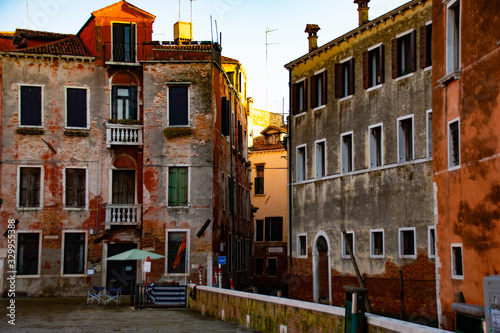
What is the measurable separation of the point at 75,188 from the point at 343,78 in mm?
12075

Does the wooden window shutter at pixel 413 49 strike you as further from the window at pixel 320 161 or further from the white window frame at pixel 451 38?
the white window frame at pixel 451 38

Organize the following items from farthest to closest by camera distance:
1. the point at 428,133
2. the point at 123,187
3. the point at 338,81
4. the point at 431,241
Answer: the point at 123,187, the point at 338,81, the point at 428,133, the point at 431,241

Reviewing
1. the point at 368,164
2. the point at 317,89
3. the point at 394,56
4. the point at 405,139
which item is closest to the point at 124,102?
the point at 317,89

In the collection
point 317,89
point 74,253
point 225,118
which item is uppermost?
point 317,89

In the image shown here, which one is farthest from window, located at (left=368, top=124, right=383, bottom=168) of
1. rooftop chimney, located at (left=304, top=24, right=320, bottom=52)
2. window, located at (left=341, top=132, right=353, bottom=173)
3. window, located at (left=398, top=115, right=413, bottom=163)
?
rooftop chimney, located at (left=304, top=24, right=320, bottom=52)

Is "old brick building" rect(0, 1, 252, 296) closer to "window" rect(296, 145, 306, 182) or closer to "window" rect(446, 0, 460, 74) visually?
"window" rect(296, 145, 306, 182)

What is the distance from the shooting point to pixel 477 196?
14.6 meters

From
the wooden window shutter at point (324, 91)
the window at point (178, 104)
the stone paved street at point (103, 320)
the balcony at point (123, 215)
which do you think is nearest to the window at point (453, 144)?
the stone paved street at point (103, 320)

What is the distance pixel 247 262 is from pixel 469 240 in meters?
26.5

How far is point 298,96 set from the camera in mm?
31188

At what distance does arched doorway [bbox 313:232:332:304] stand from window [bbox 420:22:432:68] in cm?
808

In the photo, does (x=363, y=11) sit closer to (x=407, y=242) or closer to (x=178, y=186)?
(x=407, y=242)

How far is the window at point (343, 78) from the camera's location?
27.9 meters

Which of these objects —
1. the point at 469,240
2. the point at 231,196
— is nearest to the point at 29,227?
the point at 231,196
